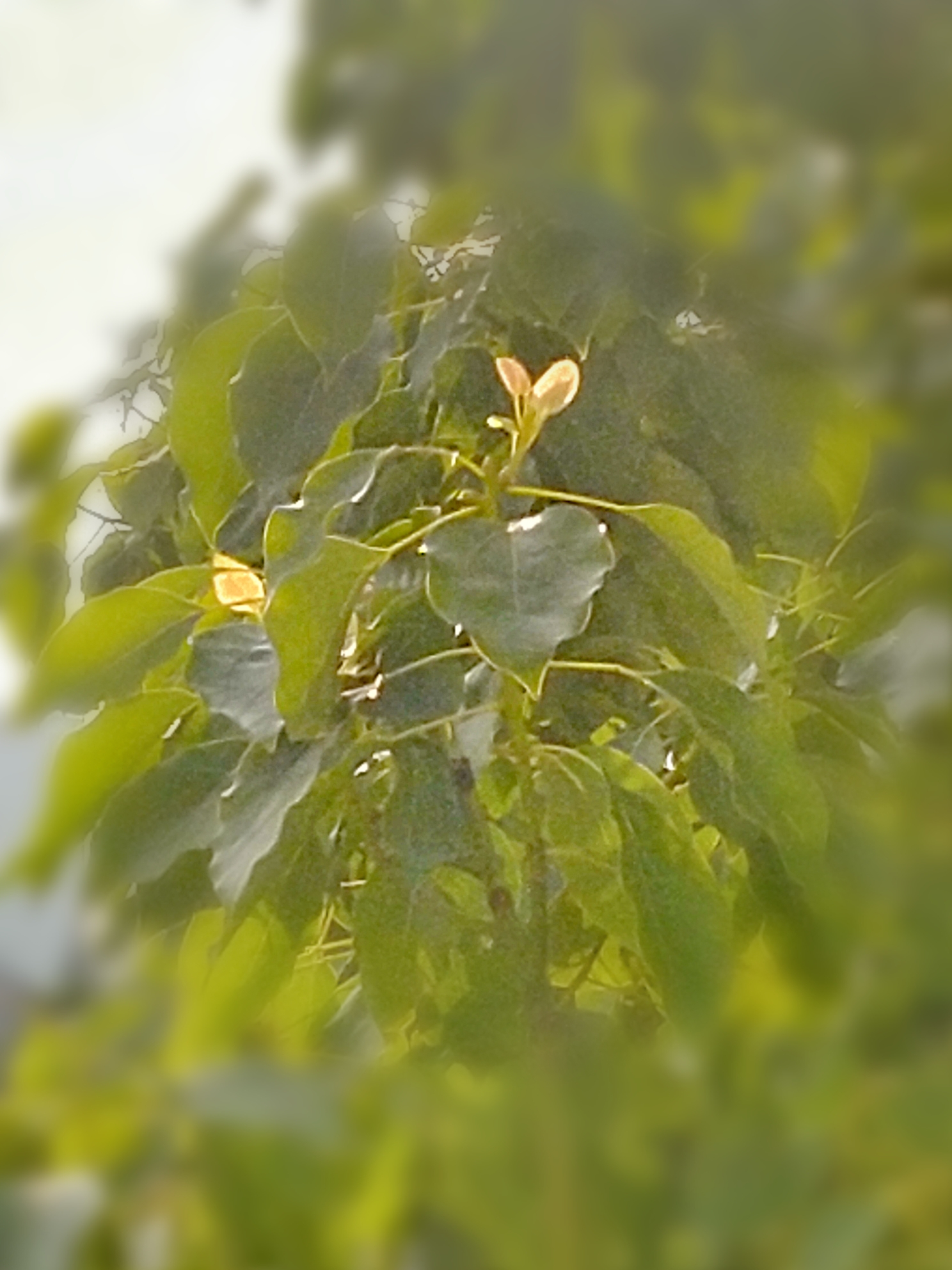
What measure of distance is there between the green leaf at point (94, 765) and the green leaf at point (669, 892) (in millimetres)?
138

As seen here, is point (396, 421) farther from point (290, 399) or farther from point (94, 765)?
point (94, 765)

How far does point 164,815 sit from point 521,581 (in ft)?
0.42

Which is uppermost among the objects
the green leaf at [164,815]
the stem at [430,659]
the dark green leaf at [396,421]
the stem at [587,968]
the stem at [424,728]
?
the dark green leaf at [396,421]

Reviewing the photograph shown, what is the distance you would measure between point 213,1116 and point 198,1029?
3cm

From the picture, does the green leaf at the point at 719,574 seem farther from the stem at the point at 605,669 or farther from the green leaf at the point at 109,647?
the green leaf at the point at 109,647

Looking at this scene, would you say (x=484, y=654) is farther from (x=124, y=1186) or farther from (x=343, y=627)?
(x=124, y=1186)

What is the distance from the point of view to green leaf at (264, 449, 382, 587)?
1.30 feet

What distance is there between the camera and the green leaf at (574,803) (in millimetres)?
429

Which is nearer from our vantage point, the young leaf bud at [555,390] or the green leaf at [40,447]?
the green leaf at [40,447]

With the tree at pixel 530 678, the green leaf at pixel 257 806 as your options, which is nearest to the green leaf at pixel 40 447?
the tree at pixel 530 678

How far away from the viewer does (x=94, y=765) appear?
1.26 ft

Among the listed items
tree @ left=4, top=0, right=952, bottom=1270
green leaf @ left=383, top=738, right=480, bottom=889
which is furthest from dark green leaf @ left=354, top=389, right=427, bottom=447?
green leaf @ left=383, top=738, right=480, bottom=889

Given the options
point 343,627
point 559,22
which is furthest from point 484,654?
point 559,22

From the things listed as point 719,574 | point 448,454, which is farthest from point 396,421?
point 719,574
